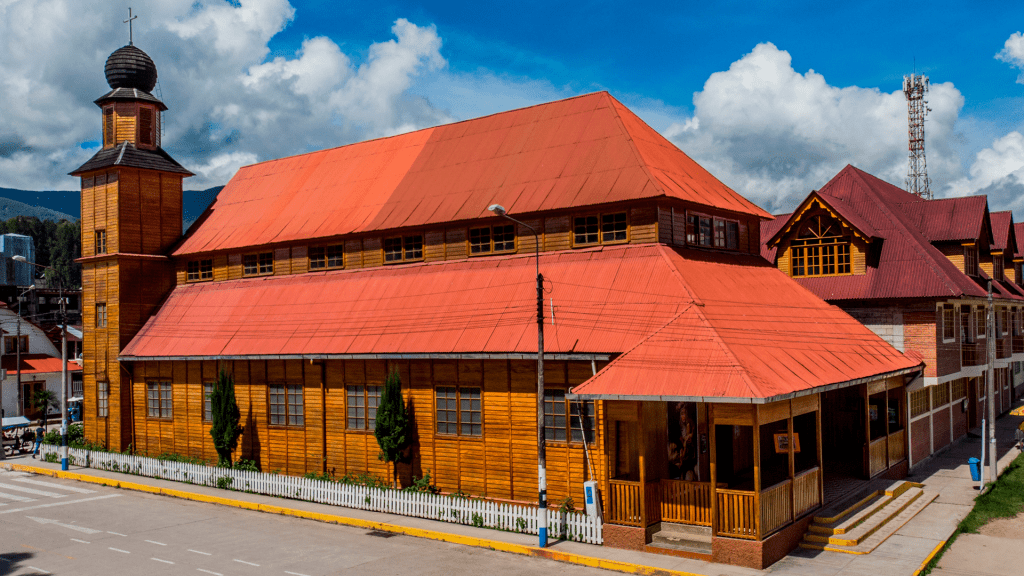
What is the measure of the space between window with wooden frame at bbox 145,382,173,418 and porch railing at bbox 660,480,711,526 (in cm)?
2227

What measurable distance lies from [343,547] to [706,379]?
402 inches

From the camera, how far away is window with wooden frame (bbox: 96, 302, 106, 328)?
35188 millimetres

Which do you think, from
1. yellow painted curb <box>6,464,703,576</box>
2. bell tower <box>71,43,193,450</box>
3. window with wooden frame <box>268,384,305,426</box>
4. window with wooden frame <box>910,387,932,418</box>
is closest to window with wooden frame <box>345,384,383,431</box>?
window with wooden frame <box>268,384,305,426</box>

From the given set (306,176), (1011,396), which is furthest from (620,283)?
A: (1011,396)

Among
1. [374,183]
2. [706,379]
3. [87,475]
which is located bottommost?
[87,475]

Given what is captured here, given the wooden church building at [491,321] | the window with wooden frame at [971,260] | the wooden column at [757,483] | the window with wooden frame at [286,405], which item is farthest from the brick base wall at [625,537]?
the window with wooden frame at [971,260]

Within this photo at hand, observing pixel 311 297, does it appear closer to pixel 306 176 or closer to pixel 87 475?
pixel 306 176

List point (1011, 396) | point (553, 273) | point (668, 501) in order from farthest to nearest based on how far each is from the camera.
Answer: point (1011, 396), point (553, 273), point (668, 501)

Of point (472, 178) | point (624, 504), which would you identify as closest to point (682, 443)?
point (624, 504)

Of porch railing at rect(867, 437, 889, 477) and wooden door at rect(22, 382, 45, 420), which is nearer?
porch railing at rect(867, 437, 889, 477)

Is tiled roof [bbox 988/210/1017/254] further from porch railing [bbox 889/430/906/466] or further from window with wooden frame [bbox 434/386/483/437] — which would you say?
window with wooden frame [bbox 434/386/483/437]

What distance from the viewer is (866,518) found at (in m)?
20.8

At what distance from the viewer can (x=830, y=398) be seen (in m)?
29.2

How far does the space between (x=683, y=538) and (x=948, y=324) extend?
16.0m
